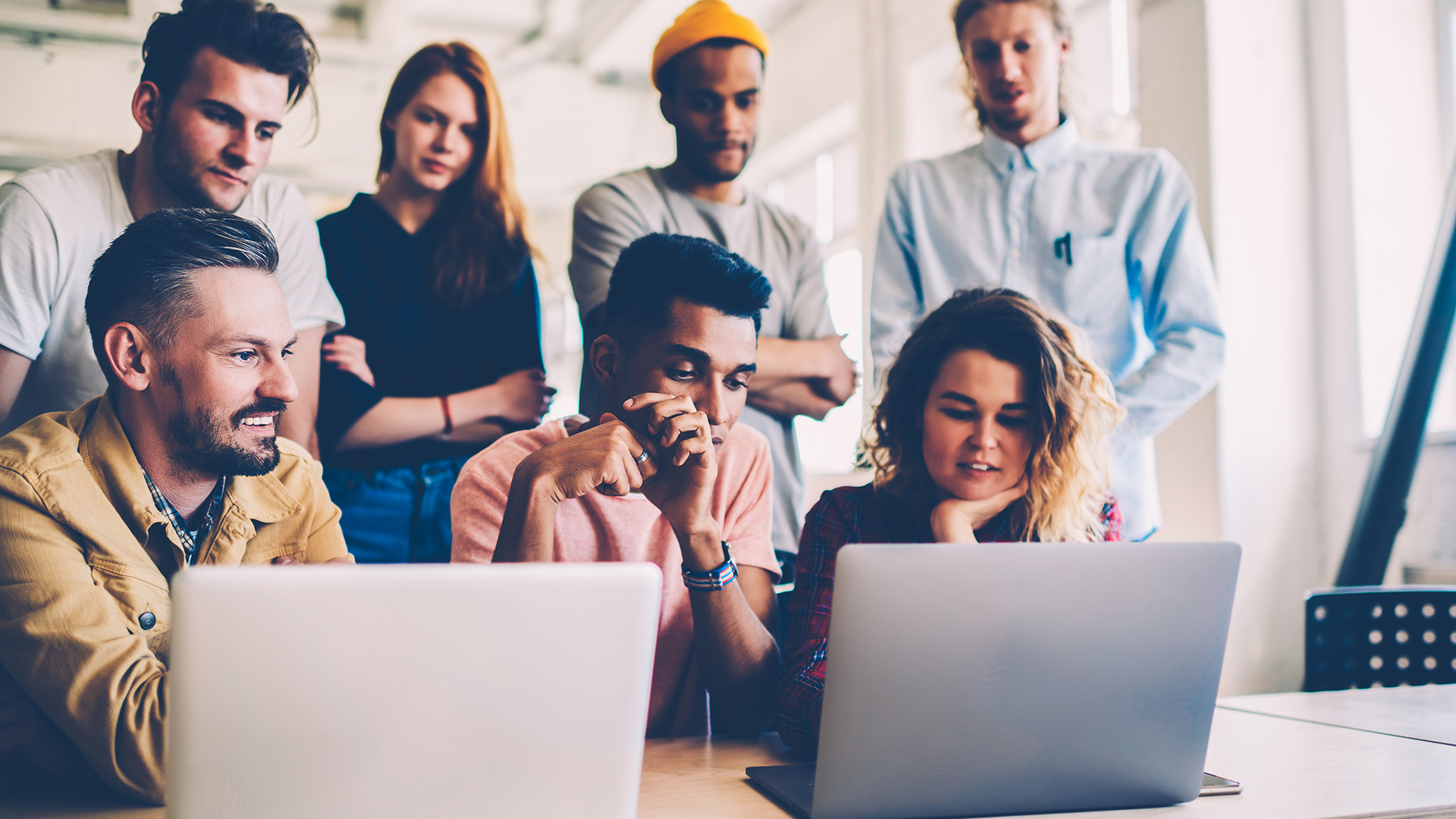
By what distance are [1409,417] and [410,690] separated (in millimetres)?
2358

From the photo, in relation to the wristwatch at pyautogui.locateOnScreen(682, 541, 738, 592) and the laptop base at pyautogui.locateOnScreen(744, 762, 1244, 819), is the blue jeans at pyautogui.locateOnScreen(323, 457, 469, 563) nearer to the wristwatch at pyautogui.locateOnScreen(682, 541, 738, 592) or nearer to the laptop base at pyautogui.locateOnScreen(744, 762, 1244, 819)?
the wristwatch at pyautogui.locateOnScreen(682, 541, 738, 592)

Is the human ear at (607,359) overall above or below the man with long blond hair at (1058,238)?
below

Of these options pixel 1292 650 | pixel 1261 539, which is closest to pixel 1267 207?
pixel 1261 539

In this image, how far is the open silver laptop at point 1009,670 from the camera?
2.58ft

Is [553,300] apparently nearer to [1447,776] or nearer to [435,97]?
[435,97]

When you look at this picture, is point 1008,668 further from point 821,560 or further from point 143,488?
point 143,488

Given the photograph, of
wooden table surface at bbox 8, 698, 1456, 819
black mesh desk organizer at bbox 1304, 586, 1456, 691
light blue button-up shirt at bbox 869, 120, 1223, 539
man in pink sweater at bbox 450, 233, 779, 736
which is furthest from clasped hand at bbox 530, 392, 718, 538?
black mesh desk organizer at bbox 1304, 586, 1456, 691

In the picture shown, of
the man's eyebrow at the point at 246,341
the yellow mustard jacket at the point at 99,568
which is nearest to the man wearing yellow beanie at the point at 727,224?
the man's eyebrow at the point at 246,341

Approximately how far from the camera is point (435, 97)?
2002mm

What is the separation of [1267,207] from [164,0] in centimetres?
272

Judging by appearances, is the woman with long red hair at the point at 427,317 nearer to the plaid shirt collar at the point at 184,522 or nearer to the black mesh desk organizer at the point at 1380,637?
the plaid shirt collar at the point at 184,522

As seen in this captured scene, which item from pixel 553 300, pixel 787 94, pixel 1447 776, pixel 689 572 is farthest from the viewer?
pixel 553 300

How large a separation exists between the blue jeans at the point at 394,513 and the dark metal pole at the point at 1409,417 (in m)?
1.95

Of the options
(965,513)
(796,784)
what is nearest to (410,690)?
(796,784)
